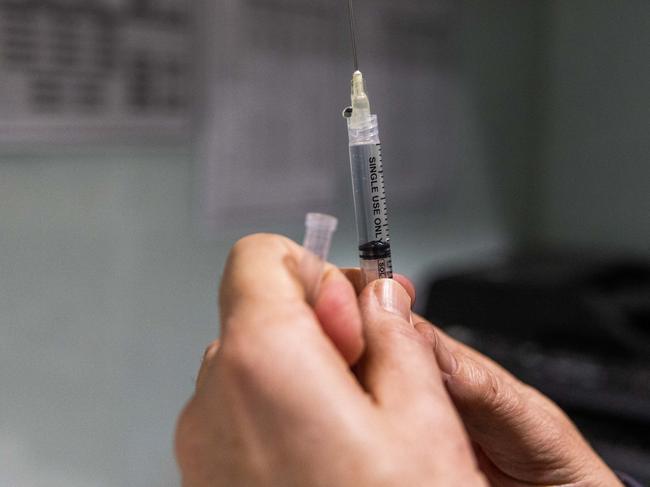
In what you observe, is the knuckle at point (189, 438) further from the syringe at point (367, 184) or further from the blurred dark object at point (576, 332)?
the blurred dark object at point (576, 332)

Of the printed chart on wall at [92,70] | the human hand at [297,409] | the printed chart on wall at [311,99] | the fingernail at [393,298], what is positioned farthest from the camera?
the printed chart on wall at [311,99]

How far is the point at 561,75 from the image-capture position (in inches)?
65.4

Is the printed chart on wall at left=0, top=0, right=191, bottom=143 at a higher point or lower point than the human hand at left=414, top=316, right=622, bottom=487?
higher

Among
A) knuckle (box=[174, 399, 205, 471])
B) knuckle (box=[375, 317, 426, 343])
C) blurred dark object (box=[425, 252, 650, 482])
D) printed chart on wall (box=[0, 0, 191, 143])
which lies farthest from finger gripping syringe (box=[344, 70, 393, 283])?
blurred dark object (box=[425, 252, 650, 482])

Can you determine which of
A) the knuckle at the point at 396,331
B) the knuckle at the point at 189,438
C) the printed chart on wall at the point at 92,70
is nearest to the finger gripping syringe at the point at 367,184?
the knuckle at the point at 396,331

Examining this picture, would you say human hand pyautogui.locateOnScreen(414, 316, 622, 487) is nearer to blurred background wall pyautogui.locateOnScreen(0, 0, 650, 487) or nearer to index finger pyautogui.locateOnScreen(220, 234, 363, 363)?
index finger pyautogui.locateOnScreen(220, 234, 363, 363)

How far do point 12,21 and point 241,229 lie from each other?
0.45 meters

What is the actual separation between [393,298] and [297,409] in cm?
16

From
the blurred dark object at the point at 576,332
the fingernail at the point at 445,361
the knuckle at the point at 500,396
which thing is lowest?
the blurred dark object at the point at 576,332

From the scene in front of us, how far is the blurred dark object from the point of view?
1.00 meters

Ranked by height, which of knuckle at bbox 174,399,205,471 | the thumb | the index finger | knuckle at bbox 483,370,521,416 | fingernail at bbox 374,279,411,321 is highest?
the index finger

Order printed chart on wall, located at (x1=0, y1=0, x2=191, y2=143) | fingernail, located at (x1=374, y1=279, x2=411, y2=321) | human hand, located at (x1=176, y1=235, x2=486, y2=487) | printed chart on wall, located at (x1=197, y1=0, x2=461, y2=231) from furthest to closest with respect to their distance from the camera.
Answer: printed chart on wall, located at (x1=197, y1=0, x2=461, y2=231), printed chart on wall, located at (x1=0, y1=0, x2=191, y2=143), fingernail, located at (x1=374, y1=279, x2=411, y2=321), human hand, located at (x1=176, y1=235, x2=486, y2=487)

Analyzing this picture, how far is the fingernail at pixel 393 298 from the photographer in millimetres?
455

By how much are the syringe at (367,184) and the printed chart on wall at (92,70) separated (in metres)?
0.43
